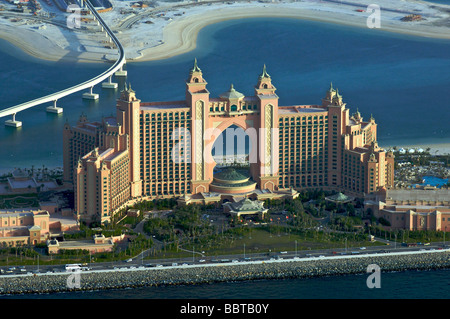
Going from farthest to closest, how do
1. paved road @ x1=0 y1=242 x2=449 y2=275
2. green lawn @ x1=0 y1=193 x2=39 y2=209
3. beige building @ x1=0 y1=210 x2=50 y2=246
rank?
green lawn @ x1=0 y1=193 x2=39 y2=209 < beige building @ x1=0 y1=210 x2=50 y2=246 < paved road @ x1=0 y1=242 x2=449 y2=275

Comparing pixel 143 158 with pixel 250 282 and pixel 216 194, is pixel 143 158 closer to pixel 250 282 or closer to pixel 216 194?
pixel 216 194

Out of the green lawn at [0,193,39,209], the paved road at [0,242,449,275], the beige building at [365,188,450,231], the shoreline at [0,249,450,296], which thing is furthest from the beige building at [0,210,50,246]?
the beige building at [365,188,450,231]

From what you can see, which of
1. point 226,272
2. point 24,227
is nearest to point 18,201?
point 24,227

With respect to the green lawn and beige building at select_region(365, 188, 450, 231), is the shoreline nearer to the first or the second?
beige building at select_region(365, 188, 450, 231)

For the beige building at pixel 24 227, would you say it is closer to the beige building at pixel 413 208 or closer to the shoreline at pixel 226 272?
the shoreline at pixel 226 272

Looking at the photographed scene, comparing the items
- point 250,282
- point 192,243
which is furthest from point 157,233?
point 250,282

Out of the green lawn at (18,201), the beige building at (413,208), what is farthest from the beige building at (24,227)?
the beige building at (413,208)

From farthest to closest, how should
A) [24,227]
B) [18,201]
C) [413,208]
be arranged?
[18,201], [413,208], [24,227]

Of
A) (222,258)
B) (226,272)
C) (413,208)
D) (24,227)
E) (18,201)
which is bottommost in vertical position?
(226,272)

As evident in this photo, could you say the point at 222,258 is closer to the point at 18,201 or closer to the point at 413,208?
the point at 413,208
